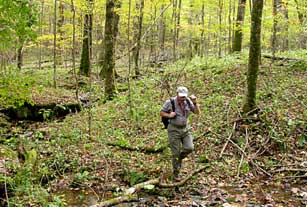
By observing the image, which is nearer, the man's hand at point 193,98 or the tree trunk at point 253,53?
the man's hand at point 193,98

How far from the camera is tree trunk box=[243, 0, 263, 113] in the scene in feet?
32.5

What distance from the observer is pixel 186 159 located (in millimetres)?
9523

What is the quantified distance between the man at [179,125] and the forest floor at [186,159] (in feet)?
1.81

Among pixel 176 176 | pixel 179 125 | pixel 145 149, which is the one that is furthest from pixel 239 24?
pixel 176 176

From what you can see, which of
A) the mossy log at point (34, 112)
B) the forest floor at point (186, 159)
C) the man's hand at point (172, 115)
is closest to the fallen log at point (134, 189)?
the forest floor at point (186, 159)

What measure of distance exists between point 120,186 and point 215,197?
2.10m

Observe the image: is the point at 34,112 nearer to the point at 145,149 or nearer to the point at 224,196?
the point at 145,149

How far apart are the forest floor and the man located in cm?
55

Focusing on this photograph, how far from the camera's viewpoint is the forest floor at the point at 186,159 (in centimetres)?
718

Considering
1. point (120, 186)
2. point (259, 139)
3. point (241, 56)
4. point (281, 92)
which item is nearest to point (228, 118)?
point (259, 139)

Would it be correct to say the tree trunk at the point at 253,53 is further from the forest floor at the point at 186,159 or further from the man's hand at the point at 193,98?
the man's hand at the point at 193,98

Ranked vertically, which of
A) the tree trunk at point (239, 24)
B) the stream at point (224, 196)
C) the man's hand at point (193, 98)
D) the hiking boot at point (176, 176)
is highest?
the tree trunk at point (239, 24)

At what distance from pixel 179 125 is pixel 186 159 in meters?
1.94

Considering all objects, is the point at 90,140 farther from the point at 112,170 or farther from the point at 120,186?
the point at 120,186
